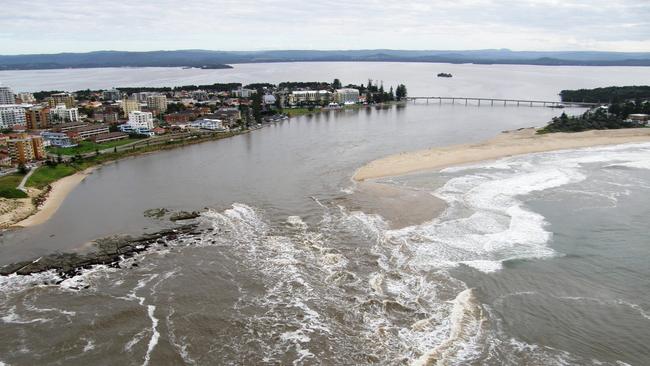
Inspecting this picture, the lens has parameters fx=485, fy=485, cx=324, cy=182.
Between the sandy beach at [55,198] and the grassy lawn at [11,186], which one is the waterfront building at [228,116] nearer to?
the sandy beach at [55,198]

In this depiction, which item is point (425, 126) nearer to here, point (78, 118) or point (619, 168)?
point (619, 168)

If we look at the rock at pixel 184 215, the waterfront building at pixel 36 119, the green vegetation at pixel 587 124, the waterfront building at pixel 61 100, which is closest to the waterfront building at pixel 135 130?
the waterfront building at pixel 36 119

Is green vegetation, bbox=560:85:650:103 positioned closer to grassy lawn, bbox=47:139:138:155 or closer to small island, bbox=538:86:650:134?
small island, bbox=538:86:650:134

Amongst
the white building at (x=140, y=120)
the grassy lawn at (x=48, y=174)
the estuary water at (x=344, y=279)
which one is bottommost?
the estuary water at (x=344, y=279)

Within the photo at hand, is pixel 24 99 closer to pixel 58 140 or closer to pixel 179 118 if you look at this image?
pixel 179 118

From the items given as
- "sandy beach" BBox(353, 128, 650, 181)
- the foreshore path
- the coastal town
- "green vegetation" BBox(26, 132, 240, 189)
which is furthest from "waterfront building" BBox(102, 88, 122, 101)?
"sandy beach" BBox(353, 128, 650, 181)
